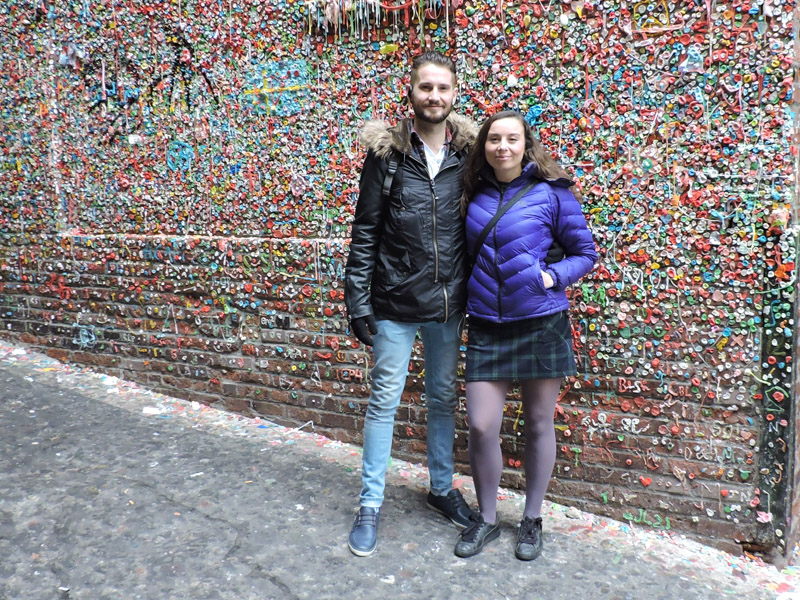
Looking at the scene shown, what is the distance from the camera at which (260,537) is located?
10.8 ft

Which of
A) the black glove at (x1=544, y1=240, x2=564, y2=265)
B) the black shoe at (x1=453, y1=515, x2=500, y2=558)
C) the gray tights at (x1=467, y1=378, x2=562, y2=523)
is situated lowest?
the black shoe at (x1=453, y1=515, x2=500, y2=558)

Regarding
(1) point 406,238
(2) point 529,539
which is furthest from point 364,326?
(2) point 529,539

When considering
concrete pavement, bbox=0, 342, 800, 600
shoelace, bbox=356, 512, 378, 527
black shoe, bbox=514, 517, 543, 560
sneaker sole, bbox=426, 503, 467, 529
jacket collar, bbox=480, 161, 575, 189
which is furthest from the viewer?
sneaker sole, bbox=426, 503, 467, 529

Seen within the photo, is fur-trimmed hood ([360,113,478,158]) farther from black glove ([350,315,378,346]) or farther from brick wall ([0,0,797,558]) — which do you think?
black glove ([350,315,378,346])

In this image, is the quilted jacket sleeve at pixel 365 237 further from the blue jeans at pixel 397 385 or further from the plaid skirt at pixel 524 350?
the plaid skirt at pixel 524 350

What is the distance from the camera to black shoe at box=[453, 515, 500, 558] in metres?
3.16

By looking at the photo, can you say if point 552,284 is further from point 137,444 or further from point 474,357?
point 137,444

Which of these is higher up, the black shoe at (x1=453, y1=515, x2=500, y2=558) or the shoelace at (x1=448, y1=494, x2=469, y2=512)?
the shoelace at (x1=448, y1=494, x2=469, y2=512)

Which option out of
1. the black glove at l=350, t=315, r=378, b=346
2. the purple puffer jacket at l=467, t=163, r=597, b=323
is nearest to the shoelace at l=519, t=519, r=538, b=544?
the purple puffer jacket at l=467, t=163, r=597, b=323

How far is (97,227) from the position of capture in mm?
5480

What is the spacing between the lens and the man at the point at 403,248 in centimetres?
314

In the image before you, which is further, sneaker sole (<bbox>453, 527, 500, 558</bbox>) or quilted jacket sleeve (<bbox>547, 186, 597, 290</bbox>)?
sneaker sole (<bbox>453, 527, 500, 558</bbox>)

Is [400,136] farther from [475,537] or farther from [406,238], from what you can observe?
[475,537]

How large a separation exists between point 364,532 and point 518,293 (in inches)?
51.3
